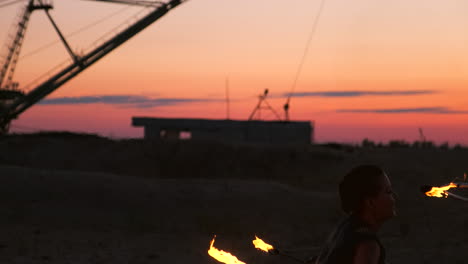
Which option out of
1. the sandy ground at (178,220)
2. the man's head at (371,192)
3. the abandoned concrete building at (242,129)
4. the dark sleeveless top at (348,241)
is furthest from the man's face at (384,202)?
the abandoned concrete building at (242,129)

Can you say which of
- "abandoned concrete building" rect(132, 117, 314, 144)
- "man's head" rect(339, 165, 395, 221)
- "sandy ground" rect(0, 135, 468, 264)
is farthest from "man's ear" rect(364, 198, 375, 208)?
"abandoned concrete building" rect(132, 117, 314, 144)

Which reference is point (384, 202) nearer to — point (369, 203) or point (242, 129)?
point (369, 203)

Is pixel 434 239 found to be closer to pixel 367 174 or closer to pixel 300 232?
pixel 300 232

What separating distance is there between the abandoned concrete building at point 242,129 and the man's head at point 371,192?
37959 millimetres

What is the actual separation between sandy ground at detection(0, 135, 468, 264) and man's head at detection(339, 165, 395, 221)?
10154mm

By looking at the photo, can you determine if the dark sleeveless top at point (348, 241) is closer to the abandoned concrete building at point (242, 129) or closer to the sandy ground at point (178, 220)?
the sandy ground at point (178, 220)

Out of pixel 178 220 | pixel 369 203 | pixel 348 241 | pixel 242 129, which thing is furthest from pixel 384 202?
pixel 242 129

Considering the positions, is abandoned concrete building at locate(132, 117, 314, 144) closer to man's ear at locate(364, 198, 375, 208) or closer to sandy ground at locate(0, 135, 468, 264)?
sandy ground at locate(0, 135, 468, 264)

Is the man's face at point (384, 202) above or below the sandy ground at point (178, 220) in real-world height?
above

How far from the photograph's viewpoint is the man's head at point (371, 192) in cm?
363

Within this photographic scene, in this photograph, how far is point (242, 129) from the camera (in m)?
44.1

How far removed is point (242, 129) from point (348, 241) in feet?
133

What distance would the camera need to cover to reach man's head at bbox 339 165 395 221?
363 cm

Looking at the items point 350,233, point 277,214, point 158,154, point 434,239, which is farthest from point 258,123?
point 350,233
